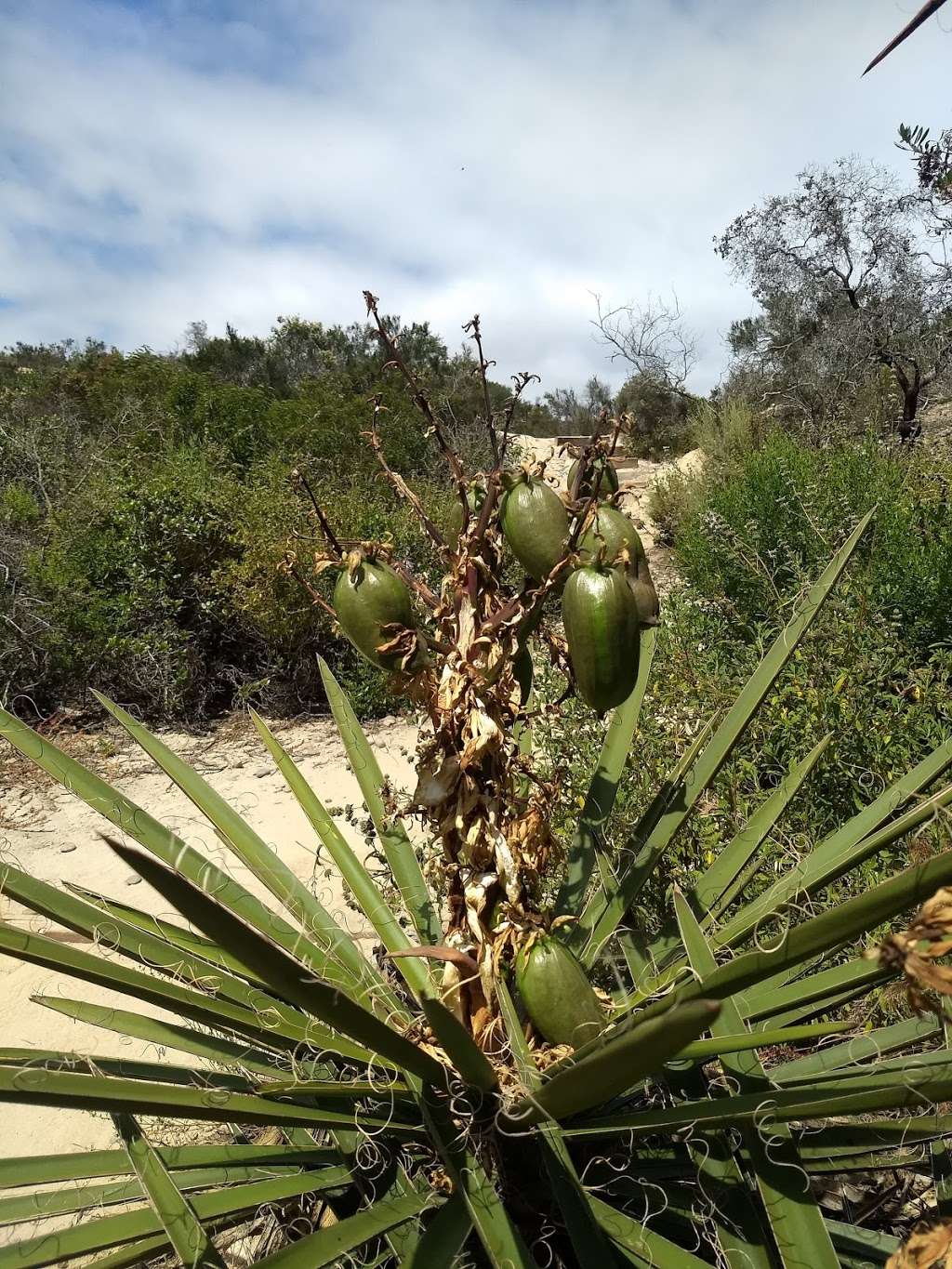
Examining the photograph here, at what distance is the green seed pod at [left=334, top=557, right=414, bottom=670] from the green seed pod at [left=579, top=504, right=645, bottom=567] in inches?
9.9

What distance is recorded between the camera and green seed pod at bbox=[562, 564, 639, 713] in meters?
0.82

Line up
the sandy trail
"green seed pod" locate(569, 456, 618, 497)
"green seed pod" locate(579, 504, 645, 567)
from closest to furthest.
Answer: "green seed pod" locate(579, 504, 645, 567), "green seed pod" locate(569, 456, 618, 497), the sandy trail

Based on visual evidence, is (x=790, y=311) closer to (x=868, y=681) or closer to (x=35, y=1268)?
(x=868, y=681)

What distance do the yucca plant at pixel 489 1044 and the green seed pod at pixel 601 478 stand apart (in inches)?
0.5

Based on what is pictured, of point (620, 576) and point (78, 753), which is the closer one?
point (620, 576)

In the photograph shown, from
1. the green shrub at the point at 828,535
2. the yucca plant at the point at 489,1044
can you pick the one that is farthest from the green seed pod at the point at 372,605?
the green shrub at the point at 828,535

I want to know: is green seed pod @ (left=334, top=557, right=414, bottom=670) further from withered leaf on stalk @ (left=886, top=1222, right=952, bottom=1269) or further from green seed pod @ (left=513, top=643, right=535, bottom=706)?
withered leaf on stalk @ (left=886, top=1222, right=952, bottom=1269)

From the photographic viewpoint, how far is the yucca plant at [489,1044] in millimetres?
822

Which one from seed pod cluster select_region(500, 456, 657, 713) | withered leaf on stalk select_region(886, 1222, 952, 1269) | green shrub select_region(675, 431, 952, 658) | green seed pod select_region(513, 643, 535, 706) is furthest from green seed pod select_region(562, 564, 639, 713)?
green shrub select_region(675, 431, 952, 658)

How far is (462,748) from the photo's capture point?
→ 104cm

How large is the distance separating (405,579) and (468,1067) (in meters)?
0.63

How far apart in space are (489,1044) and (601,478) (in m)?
0.83

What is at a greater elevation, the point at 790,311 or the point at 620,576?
the point at 790,311

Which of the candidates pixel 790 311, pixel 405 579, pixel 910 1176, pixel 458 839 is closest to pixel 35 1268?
pixel 458 839
